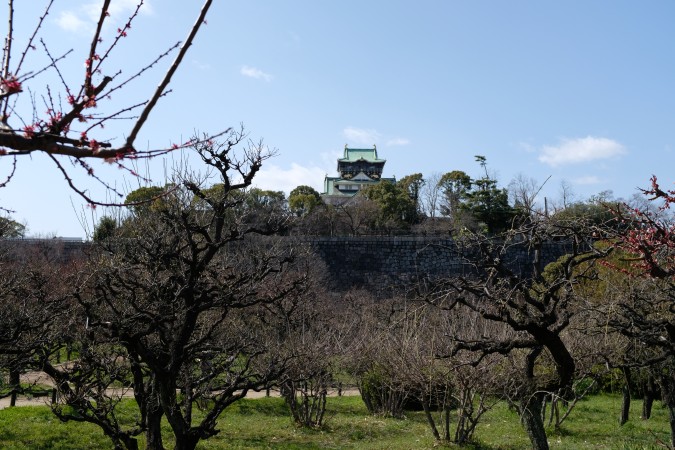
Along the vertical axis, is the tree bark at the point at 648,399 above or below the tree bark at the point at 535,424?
below

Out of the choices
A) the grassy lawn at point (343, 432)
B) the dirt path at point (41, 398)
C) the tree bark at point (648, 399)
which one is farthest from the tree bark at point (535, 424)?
the tree bark at point (648, 399)

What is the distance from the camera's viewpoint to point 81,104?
70.7 inches

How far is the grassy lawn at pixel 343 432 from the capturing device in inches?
378

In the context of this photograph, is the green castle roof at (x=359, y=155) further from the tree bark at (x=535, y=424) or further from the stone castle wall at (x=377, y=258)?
the tree bark at (x=535, y=424)

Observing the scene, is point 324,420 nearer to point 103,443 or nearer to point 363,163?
point 103,443

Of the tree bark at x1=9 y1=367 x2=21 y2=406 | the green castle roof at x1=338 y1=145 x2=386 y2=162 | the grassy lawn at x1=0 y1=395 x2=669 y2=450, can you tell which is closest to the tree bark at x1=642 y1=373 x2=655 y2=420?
the grassy lawn at x1=0 y1=395 x2=669 y2=450

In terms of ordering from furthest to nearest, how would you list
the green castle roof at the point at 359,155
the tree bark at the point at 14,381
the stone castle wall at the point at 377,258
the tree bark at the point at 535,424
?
1. the green castle roof at the point at 359,155
2. the stone castle wall at the point at 377,258
3. the tree bark at the point at 14,381
4. the tree bark at the point at 535,424

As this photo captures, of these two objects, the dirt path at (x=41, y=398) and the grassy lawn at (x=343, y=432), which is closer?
the grassy lawn at (x=343, y=432)

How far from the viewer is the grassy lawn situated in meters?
9.59

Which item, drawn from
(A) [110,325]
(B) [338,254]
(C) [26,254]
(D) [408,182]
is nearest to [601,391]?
(A) [110,325]

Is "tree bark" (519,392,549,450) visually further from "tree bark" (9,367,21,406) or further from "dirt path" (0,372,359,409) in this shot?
"tree bark" (9,367,21,406)

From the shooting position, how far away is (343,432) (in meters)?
11.3

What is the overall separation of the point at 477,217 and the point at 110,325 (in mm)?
25378

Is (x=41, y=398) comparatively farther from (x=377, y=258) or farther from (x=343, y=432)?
(x=377, y=258)
